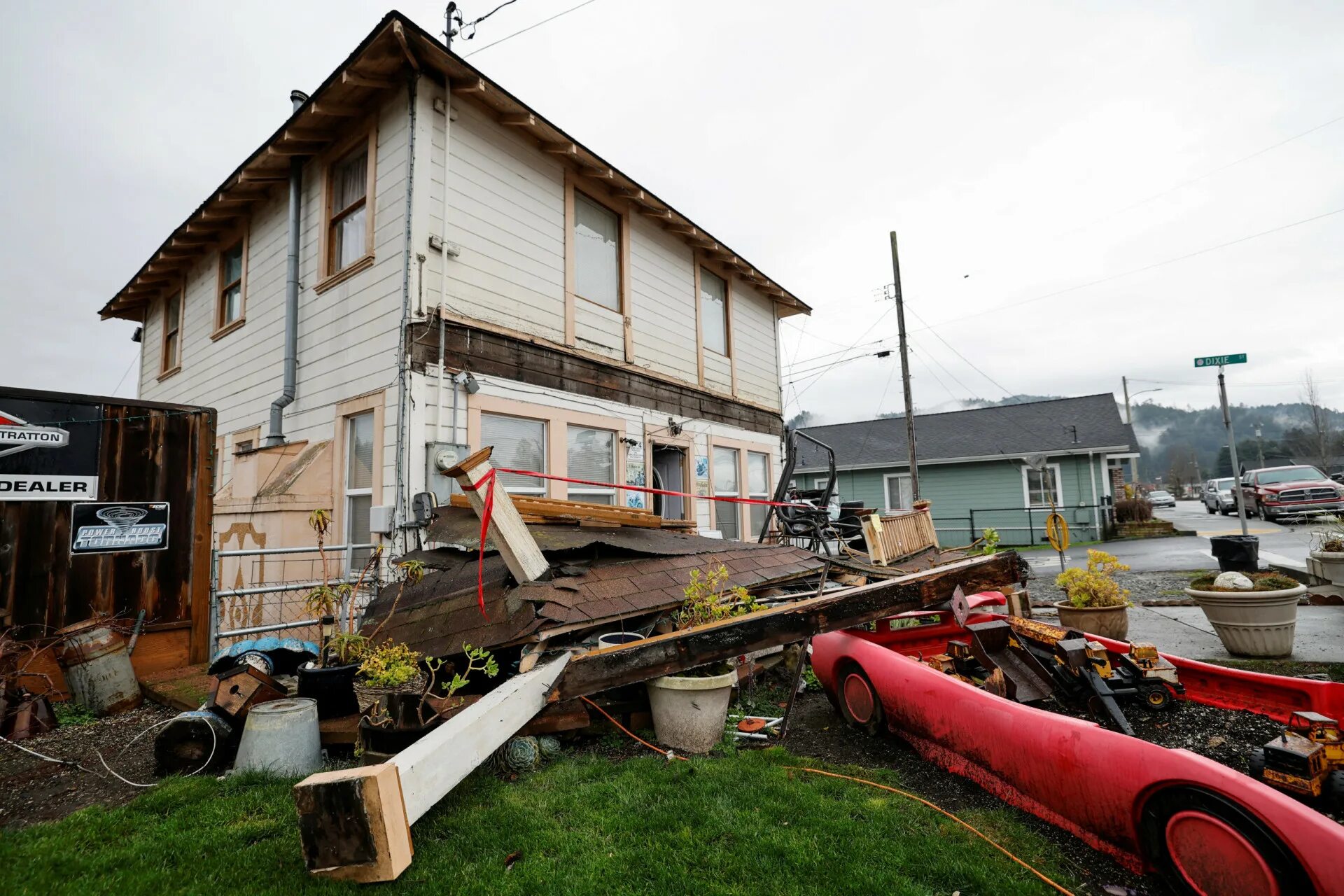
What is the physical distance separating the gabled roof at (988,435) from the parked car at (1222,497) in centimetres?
707

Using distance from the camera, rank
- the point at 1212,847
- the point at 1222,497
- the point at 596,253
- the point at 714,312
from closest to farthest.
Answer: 1. the point at 1212,847
2. the point at 596,253
3. the point at 714,312
4. the point at 1222,497

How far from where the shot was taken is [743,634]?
3525 mm

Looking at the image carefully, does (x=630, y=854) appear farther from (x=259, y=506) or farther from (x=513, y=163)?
(x=513, y=163)

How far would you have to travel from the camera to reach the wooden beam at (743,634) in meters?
3.37

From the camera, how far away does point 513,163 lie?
7.92 meters

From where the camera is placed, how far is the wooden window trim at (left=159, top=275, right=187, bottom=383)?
11.4 metres

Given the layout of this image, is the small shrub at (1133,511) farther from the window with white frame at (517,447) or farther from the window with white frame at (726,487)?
the window with white frame at (517,447)

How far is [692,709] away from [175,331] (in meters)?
13.0

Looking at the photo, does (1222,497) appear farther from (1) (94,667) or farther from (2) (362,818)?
(1) (94,667)

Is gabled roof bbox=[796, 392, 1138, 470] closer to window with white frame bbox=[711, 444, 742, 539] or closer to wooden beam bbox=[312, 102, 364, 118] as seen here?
window with white frame bbox=[711, 444, 742, 539]

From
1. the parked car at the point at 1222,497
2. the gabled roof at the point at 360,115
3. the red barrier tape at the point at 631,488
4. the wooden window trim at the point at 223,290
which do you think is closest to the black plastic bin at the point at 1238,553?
the red barrier tape at the point at 631,488

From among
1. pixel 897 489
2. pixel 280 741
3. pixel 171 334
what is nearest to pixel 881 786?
pixel 280 741

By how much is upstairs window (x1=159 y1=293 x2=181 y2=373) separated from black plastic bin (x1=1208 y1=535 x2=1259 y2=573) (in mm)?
17451

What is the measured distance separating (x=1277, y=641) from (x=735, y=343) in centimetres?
901
